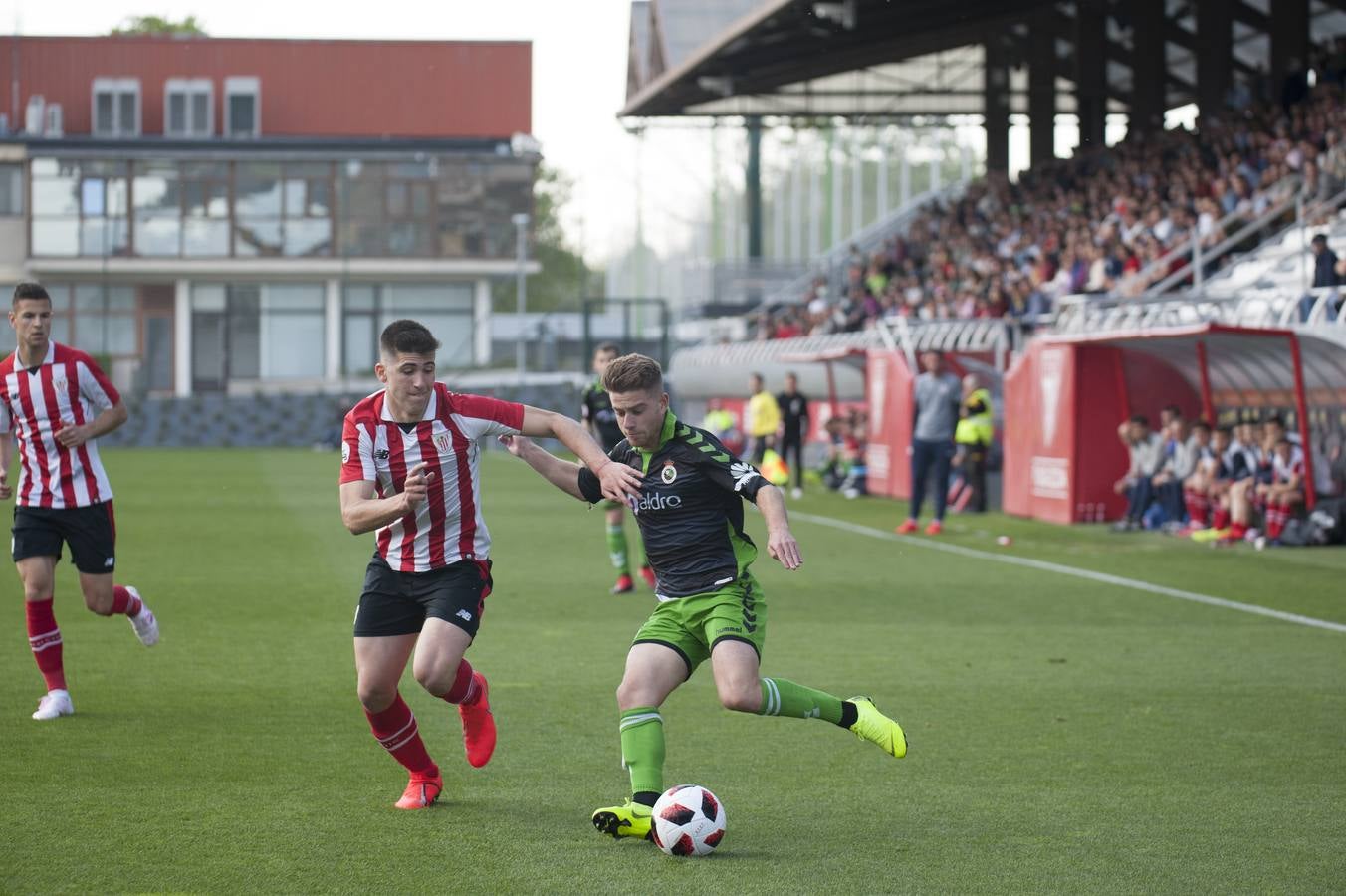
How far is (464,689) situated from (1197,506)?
13.6m

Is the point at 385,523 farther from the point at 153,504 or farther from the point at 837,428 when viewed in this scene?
the point at 837,428

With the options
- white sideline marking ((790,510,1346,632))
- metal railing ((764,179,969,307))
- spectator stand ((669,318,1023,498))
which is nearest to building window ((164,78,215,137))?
metal railing ((764,179,969,307))

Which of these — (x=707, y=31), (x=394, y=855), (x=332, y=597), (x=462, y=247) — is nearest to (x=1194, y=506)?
(x=332, y=597)

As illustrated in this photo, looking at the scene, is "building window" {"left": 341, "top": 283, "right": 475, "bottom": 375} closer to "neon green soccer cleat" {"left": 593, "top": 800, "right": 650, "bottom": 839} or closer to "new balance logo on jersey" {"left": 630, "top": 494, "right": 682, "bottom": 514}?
"new balance logo on jersey" {"left": 630, "top": 494, "right": 682, "bottom": 514}

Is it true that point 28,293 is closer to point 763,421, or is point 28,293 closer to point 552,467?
point 552,467

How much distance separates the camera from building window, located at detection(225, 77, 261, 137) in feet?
187

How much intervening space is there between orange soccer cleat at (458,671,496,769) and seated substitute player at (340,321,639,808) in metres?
0.31

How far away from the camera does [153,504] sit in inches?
954

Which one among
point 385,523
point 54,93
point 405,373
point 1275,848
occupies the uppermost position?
point 54,93

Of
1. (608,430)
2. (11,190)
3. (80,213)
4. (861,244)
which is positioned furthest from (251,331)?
(608,430)

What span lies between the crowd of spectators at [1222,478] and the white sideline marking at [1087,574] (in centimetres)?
250

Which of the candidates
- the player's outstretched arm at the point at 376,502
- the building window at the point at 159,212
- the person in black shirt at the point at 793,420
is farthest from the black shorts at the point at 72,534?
the building window at the point at 159,212

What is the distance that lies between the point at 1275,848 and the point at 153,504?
2044cm

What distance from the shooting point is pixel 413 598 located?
6.45 m
